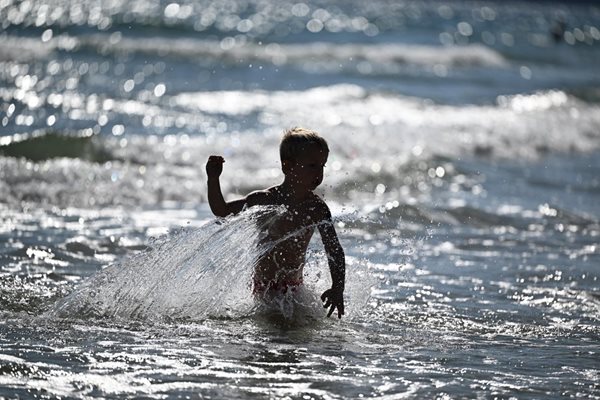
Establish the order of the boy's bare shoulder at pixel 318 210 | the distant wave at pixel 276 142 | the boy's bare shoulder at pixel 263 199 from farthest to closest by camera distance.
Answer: the distant wave at pixel 276 142 → the boy's bare shoulder at pixel 263 199 → the boy's bare shoulder at pixel 318 210

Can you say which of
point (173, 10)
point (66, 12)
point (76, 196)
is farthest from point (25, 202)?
point (173, 10)

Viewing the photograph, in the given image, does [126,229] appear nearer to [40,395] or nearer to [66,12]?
[40,395]

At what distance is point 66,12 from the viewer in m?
33.4

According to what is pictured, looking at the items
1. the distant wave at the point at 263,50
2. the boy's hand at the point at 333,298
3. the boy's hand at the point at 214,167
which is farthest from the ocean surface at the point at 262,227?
the distant wave at the point at 263,50

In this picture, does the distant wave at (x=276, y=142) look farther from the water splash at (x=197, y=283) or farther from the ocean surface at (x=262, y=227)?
the water splash at (x=197, y=283)

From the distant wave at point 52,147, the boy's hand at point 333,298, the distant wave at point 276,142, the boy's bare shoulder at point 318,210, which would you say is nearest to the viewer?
the boy's hand at point 333,298

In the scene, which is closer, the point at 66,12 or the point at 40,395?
the point at 40,395

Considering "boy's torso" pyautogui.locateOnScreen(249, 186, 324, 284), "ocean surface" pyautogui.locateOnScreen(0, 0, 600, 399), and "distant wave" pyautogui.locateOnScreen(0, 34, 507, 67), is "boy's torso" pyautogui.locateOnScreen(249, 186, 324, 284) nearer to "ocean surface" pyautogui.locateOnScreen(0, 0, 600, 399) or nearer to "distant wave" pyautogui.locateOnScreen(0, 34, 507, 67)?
"ocean surface" pyautogui.locateOnScreen(0, 0, 600, 399)

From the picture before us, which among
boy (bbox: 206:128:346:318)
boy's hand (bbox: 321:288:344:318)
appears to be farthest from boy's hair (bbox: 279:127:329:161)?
boy's hand (bbox: 321:288:344:318)

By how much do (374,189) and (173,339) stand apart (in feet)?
21.8

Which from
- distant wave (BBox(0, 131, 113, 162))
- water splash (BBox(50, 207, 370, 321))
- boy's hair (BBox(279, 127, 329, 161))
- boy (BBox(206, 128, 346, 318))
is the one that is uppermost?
distant wave (BBox(0, 131, 113, 162))

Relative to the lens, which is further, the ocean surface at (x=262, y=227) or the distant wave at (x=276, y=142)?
the distant wave at (x=276, y=142)

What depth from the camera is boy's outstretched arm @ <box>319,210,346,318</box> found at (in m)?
5.51

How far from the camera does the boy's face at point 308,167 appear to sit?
573 cm
